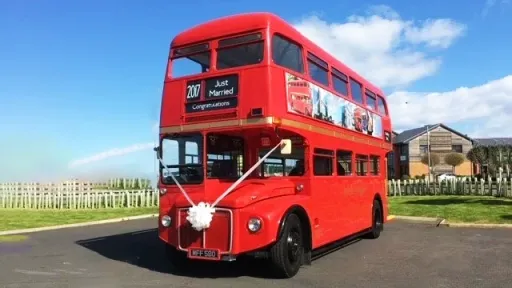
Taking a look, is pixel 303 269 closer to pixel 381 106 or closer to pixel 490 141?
pixel 381 106

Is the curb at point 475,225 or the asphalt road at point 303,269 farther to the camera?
the curb at point 475,225

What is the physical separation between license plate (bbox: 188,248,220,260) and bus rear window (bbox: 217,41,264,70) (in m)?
3.14

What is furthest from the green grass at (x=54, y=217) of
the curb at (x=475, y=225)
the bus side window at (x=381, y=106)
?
the curb at (x=475, y=225)

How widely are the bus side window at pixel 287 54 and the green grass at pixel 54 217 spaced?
41.9 ft

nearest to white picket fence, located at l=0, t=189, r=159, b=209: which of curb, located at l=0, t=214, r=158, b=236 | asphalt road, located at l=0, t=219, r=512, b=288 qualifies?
curb, located at l=0, t=214, r=158, b=236

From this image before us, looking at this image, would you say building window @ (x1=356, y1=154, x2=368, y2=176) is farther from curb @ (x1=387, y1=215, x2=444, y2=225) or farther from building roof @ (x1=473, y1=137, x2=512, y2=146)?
building roof @ (x1=473, y1=137, x2=512, y2=146)

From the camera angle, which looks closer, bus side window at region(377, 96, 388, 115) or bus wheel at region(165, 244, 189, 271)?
bus wheel at region(165, 244, 189, 271)

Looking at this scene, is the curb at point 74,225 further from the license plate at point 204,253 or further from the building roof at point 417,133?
the building roof at point 417,133

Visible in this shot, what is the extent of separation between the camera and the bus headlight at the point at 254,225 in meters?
7.65

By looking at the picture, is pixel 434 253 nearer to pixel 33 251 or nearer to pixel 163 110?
pixel 163 110

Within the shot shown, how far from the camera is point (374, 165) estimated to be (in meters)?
13.6

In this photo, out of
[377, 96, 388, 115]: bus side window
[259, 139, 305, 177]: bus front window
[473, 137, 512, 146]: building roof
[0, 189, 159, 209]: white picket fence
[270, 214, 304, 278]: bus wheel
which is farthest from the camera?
[473, 137, 512, 146]: building roof

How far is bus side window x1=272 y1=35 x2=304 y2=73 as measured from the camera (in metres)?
8.68

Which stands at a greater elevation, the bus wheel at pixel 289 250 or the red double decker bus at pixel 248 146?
the red double decker bus at pixel 248 146
